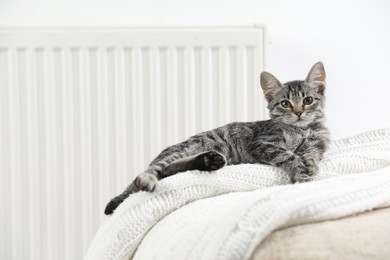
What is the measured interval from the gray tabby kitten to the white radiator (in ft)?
2.20

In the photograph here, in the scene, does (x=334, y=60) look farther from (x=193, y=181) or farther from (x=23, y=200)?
(x=193, y=181)

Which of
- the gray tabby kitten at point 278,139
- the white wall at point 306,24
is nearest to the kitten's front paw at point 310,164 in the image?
the gray tabby kitten at point 278,139

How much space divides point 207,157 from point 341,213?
1.07 ft

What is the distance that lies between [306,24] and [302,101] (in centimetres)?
93

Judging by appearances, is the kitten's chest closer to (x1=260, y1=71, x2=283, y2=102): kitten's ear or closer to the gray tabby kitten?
the gray tabby kitten

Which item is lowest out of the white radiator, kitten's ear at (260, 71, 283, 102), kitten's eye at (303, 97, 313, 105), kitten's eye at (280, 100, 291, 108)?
the white radiator

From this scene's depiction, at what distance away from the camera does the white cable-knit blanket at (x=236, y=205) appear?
2.29ft

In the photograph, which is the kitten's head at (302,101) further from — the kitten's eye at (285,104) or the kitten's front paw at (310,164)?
the kitten's front paw at (310,164)

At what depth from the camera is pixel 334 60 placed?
7.43 feet

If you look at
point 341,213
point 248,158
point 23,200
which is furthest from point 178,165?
point 23,200

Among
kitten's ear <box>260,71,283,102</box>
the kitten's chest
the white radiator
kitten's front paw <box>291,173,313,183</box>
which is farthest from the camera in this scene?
the white radiator

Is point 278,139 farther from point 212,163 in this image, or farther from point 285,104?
point 212,163

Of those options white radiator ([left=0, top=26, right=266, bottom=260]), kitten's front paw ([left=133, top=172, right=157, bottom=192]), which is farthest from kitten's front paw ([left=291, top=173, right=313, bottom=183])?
white radiator ([left=0, top=26, right=266, bottom=260])

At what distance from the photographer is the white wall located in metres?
2.15
